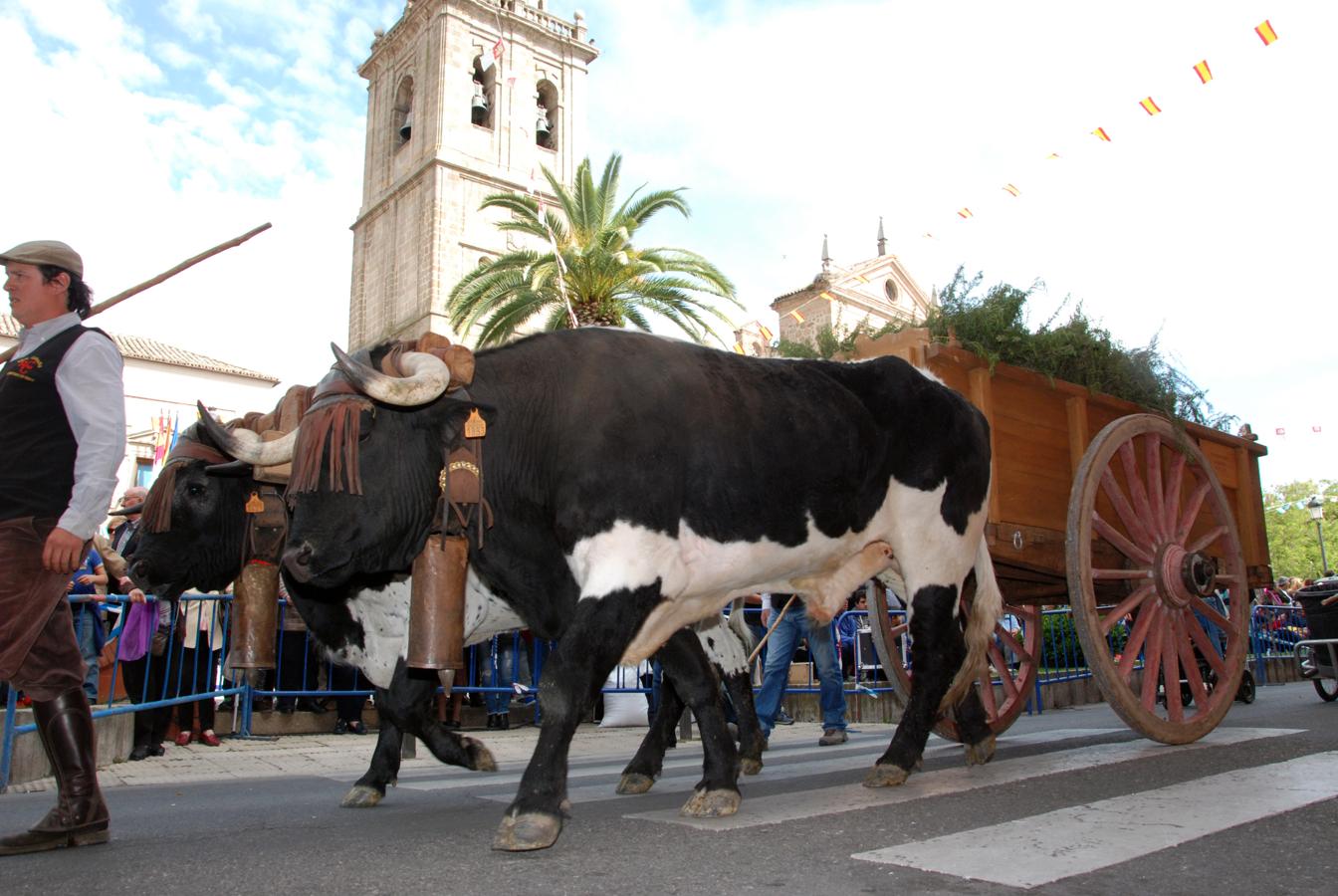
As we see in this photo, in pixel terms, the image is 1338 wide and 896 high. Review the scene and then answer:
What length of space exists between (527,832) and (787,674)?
5174mm

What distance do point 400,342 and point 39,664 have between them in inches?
68.2

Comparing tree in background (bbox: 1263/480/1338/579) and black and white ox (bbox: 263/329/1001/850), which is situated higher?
tree in background (bbox: 1263/480/1338/579)

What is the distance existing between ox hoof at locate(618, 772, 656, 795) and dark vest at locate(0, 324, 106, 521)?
106 inches

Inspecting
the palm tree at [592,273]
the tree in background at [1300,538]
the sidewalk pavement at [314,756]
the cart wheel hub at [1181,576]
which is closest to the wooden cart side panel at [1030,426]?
the cart wheel hub at [1181,576]

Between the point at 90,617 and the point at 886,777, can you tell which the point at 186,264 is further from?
the point at 886,777

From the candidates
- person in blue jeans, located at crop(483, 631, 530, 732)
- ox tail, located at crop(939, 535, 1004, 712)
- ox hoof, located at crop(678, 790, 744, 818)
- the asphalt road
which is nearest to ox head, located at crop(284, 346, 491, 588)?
the asphalt road

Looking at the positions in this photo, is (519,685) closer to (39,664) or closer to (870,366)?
(870,366)

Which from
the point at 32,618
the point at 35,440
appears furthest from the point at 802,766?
the point at 35,440

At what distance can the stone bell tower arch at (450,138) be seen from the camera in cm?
4234

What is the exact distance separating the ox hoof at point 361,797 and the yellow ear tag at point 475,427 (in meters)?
1.82

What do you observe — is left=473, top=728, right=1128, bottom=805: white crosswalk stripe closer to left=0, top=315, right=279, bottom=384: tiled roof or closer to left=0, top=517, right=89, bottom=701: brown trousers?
left=0, top=517, right=89, bottom=701: brown trousers

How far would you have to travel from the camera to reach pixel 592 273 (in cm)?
2172

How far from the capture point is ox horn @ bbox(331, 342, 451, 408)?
12.7 ft

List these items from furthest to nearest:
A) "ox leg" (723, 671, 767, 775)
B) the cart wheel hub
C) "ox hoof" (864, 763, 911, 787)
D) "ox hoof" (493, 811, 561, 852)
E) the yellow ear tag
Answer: the cart wheel hub < "ox leg" (723, 671, 767, 775) < "ox hoof" (864, 763, 911, 787) < the yellow ear tag < "ox hoof" (493, 811, 561, 852)
